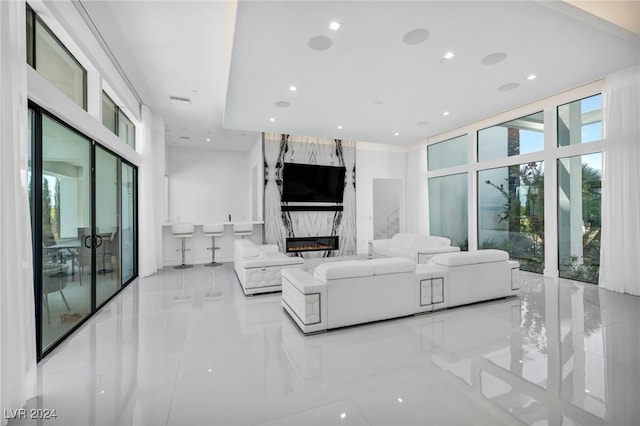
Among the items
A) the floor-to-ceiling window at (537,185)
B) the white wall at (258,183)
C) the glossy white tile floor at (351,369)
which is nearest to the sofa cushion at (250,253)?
the glossy white tile floor at (351,369)

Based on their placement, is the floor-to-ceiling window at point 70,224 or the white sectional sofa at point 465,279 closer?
the floor-to-ceiling window at point 70,224

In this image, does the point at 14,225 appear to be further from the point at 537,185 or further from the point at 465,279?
the point at 537,185

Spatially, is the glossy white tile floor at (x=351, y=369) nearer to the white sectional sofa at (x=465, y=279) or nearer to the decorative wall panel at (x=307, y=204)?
the white sectional sofa at (x=465, y=279)

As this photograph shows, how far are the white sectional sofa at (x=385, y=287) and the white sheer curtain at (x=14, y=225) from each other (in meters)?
2.18

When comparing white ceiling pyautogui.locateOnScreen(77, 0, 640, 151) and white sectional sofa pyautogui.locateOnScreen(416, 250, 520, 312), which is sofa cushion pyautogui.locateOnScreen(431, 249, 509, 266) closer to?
white sectional sofa pyautogui.locateOnScreen(416, 250, 520, 312)

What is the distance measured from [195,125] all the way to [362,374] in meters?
6.93

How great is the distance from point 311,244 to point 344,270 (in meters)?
4.96

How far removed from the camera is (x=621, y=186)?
4.49 m

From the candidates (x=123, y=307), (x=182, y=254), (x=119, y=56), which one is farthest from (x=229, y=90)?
(x=182, y=254)

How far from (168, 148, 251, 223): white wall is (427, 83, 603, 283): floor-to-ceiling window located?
6.77m

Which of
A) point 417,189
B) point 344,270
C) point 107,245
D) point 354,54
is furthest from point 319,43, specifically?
point 417,189

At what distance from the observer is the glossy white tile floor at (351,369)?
1836mm

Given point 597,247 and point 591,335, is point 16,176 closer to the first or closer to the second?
point 591,335

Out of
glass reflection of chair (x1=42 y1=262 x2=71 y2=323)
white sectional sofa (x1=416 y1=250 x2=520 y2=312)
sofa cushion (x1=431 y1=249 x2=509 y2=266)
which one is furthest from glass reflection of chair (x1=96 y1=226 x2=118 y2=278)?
sofa cushion (x1=431 y1=249 x2=509 y2=266)
